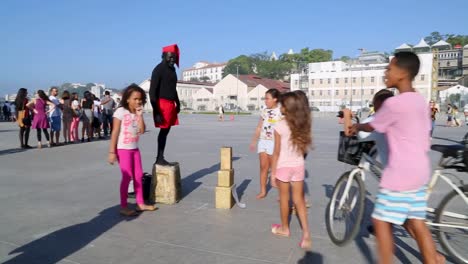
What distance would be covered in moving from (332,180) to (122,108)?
13.5ft

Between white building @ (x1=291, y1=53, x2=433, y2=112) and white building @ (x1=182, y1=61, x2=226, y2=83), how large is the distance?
9072 cm

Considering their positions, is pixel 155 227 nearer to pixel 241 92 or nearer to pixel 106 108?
pixel 106 108

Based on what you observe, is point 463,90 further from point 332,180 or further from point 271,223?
point 271,223

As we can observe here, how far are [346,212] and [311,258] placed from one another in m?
0.69

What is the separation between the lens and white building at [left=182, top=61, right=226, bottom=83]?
169125 mm

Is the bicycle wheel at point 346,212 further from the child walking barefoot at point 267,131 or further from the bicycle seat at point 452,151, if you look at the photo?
the child walking barefoot at point 267,131

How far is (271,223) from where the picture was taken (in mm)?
4449

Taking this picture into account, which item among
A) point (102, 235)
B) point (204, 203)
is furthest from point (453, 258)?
point (102, 235)

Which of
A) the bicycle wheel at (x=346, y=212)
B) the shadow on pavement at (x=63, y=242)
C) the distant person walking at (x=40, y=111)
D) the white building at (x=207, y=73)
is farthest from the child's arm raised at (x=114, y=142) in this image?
the white building at (x=207, y=73)

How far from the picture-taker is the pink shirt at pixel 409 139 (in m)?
2.54

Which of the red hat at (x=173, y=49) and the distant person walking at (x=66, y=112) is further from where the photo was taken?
the distant person walking at (x=66, y=112)

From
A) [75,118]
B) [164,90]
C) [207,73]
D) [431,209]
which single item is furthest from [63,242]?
[207,73]

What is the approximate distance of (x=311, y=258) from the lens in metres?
3.46

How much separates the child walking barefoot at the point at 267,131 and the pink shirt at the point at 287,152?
1660mm
